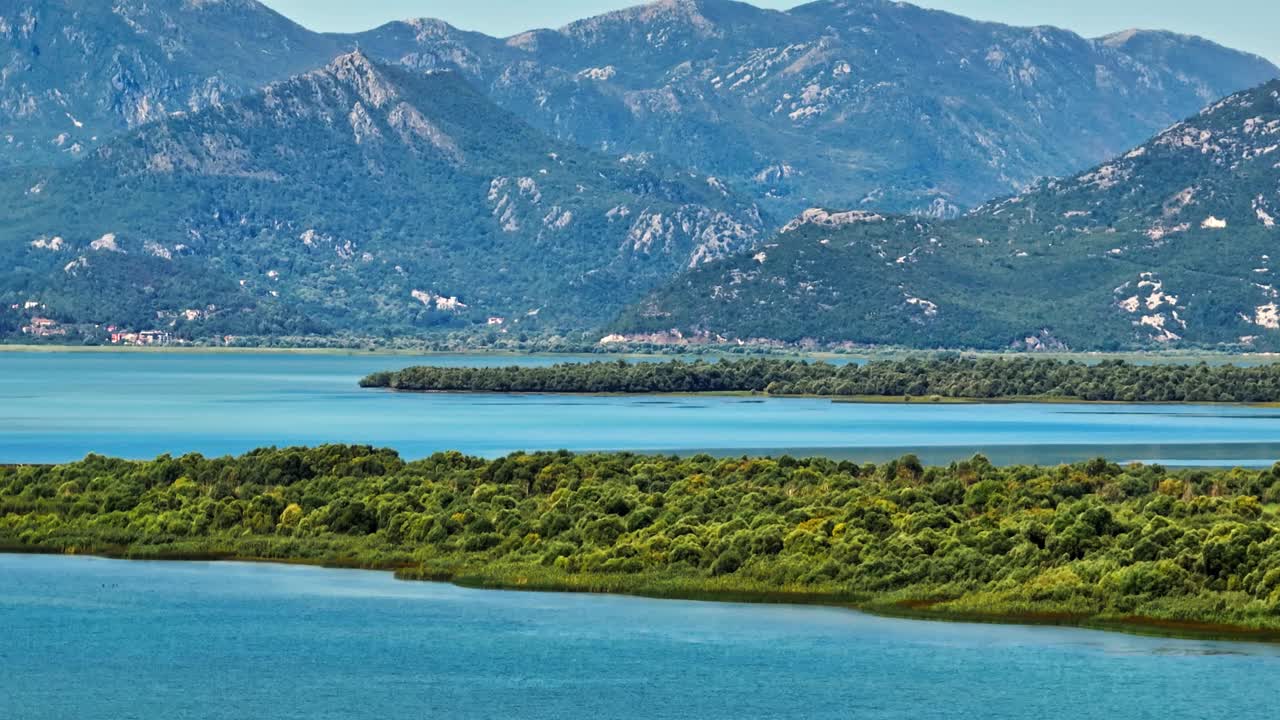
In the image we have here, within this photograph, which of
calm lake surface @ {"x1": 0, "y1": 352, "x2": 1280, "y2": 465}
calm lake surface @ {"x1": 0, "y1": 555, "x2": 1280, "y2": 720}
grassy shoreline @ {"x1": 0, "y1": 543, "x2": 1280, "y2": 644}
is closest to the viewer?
calm lake surface @ {"x1": 0, "y1": 555, "x2": 1280, "y2": 720}

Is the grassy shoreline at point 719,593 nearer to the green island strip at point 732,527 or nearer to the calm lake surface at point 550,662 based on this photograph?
the green island strip at point 732,527

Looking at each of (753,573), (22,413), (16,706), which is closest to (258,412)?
(22,413)

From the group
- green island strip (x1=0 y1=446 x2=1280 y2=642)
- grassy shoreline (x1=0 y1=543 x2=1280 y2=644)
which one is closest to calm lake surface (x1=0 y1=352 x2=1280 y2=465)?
green island strip (x1=0 y1=446 x2=1280 y2=642)

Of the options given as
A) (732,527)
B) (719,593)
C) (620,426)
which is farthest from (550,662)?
(620,426)

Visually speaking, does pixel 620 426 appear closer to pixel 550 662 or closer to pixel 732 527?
pixel 732 527

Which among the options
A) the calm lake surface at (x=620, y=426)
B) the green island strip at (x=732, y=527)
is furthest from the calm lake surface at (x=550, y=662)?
the calm lake surface at (x=620, y=426)

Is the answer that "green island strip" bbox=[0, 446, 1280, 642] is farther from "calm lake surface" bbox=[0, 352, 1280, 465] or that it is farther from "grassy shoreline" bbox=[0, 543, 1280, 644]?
"calm lake surface" bbox=[0, 352, 1280, 465]

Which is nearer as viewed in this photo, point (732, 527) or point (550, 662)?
point (550, 662)
